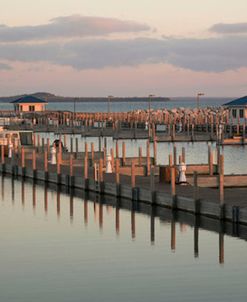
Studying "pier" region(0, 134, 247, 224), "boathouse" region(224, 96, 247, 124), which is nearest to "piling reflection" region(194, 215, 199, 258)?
"pier" region(0, 134, 247, 224)

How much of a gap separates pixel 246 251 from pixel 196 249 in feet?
5.64

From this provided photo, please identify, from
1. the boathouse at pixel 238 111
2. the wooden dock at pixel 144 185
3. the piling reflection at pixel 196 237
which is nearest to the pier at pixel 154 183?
the wooden dock at pixel 144 185

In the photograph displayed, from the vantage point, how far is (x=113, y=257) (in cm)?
3122

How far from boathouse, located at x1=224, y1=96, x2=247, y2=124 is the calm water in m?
66.4

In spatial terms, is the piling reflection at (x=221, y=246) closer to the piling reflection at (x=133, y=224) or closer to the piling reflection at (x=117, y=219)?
the piling reflection at (x=133, y=224)

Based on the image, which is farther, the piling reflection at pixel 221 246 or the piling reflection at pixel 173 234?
the piling reflection at pixel 173 234

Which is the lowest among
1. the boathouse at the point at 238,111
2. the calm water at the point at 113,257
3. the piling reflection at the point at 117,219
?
the calm water at the point at 113,257

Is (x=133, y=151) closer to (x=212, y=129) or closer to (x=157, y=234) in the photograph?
(x=212, y=129)

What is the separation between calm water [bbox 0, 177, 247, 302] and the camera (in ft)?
86.0

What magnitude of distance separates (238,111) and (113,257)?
8115 cm

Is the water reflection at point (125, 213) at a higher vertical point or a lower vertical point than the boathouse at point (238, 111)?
lower

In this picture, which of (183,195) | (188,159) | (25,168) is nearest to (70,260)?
(183,195)

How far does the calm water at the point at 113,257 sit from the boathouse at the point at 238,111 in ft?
218

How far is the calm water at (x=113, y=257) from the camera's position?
86.0ft
